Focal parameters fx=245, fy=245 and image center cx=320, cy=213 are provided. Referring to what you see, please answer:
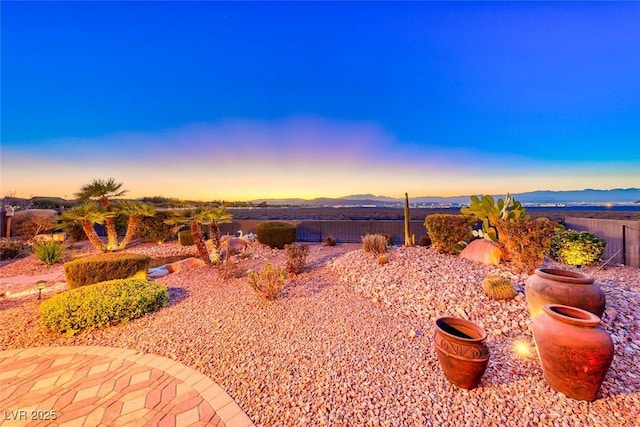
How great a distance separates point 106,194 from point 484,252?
11.9 meters

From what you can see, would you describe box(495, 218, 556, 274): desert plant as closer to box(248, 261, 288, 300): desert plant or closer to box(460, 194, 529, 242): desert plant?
box(460, 194, 529, 242): desert plant

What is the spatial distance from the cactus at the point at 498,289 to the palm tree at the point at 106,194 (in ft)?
34.9

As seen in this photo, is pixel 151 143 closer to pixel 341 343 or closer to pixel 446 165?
pixel 341 343

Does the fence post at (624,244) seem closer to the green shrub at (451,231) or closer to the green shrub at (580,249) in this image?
the green shrub at (580,249)

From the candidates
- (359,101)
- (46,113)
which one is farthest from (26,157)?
(359,101)

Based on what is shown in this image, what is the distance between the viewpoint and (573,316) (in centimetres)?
214

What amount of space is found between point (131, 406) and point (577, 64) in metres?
12.1

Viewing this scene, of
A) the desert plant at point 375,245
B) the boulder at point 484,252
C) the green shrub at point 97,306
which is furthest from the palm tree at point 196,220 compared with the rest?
the boulder at point 484,252

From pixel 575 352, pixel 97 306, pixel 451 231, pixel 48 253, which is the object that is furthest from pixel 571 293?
pixel 48 253

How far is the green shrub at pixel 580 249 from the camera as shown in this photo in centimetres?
625

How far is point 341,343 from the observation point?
2988mm

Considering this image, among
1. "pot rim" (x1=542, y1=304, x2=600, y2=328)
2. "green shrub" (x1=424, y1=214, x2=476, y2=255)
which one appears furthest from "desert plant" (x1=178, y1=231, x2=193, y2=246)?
"pot rim" (x1=542, y1=304, x2=600, y2=328)

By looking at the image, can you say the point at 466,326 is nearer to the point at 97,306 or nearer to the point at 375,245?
the point at 375,245

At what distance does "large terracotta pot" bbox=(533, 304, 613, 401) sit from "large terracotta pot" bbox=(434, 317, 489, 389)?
488mm
